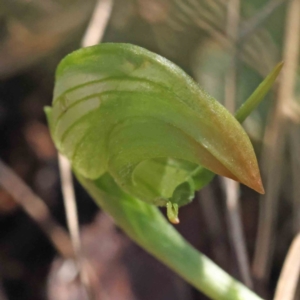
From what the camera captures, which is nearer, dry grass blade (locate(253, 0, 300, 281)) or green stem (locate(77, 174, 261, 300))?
green stem (locate(77, 174, 261, 300))

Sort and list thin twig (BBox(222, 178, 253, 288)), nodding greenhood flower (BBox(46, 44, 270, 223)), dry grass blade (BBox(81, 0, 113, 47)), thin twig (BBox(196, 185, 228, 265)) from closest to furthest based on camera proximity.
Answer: nodding greenhood flower (BBox(46, 44, 270, 223)) → thin twig (BBox(222, 178, 253, 288)) → dry grass blade (BBox(81, 0, 113, 47)) → thin twig (BBox(196, 185, 228, 265))

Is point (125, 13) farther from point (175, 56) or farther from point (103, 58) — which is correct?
point (103, 58)

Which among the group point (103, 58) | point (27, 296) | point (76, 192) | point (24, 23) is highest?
point (103, 58)

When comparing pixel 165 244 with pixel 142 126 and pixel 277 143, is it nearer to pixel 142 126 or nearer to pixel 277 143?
pixel 142 126

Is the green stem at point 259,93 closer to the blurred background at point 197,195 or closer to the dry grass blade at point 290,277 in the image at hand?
the dry grass blade at point 290,277

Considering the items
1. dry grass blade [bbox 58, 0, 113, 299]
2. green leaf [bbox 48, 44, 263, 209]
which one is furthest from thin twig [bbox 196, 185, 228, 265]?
green leaf [bbox 48, 44, 263, 209]

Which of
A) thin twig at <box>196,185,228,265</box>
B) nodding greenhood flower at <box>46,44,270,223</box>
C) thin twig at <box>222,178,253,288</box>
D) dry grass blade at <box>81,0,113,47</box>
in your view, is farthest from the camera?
thin twig at <box>196,185,228,265</box>

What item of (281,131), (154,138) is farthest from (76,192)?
(154,138)

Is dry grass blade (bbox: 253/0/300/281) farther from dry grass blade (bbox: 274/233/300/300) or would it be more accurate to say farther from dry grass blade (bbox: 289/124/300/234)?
dry grass blade (bbox: 274/233/300/300)
